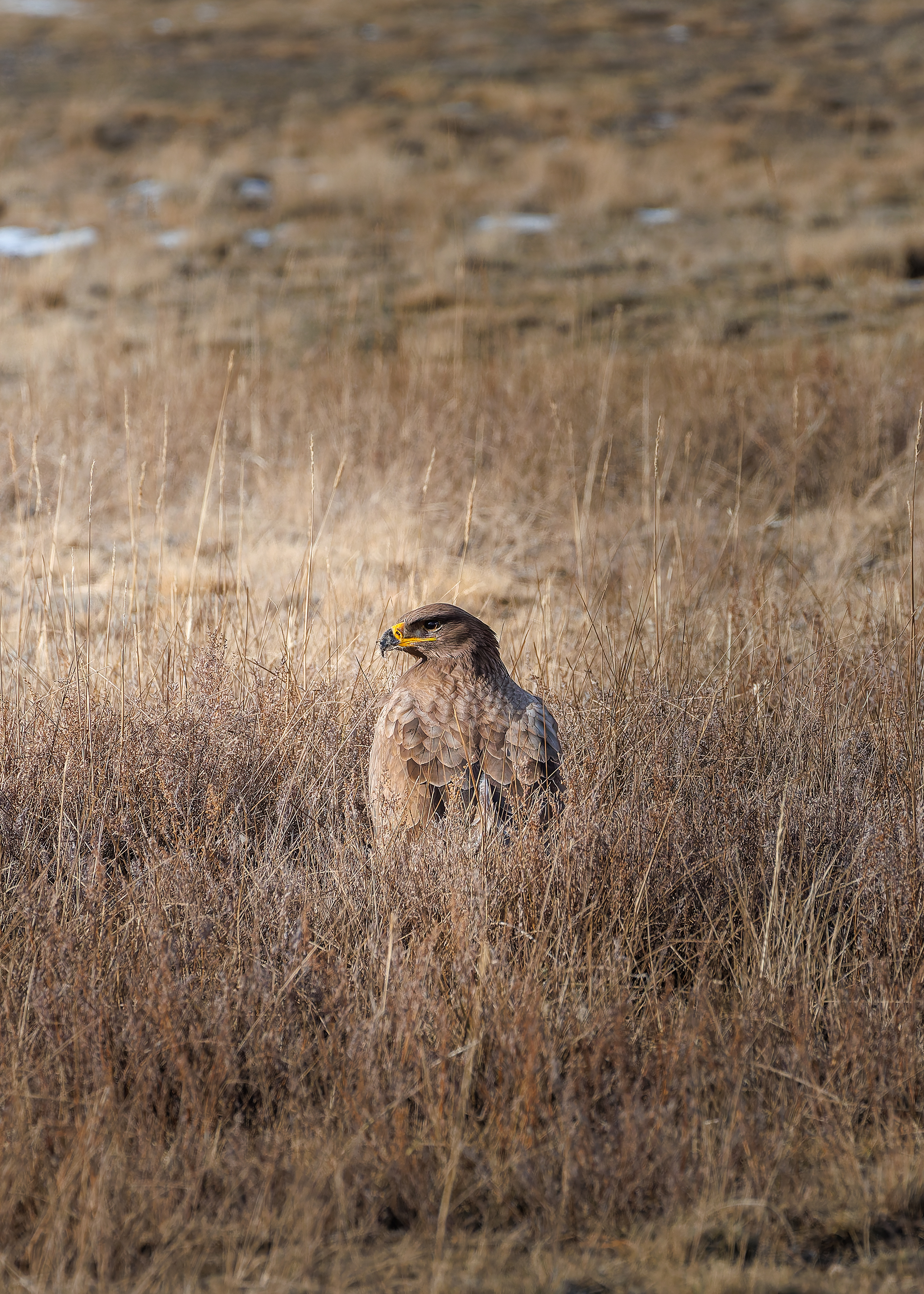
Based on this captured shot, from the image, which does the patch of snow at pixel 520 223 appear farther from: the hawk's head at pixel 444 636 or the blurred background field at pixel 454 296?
the hawk's head at pixel 444 636

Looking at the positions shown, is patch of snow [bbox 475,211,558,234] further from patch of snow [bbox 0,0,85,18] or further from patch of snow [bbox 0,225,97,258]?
patch of snow [bbox 0,0,85,18]

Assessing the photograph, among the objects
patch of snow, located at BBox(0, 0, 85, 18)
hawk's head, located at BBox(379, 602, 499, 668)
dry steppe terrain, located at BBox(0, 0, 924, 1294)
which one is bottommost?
dry steppe terrain, located at BBox(0, 0, 924, 1294)

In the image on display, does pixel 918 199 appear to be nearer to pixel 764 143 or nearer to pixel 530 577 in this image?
pixel 764 143

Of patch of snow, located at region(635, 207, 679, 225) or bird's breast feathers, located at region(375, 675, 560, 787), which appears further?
patch of snow, located at region(635, 207, 679, 225)

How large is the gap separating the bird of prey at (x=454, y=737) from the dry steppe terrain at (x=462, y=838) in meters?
0.12

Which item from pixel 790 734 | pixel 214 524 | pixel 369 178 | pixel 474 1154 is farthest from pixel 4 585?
pixel 369 178

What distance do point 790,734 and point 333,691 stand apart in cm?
146

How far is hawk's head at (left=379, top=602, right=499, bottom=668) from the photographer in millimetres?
2945

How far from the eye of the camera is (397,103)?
22.4 metres

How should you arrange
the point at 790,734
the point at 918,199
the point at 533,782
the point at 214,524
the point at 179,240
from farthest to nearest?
1. the point at 918,199
2. the point at 179,240
3. the point at 214,524
4. the point at 790,734
5. the point at 533,782

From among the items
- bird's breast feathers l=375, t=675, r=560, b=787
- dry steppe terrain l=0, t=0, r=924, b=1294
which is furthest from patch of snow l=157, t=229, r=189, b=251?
bird's breast feathers l=375, t=675, r=560, b=787

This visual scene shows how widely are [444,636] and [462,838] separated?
56 cm

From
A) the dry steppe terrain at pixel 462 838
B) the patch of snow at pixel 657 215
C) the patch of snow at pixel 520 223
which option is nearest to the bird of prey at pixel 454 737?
the dry steppe terrain at pixel 462 838

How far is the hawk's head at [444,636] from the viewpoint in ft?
9.66
